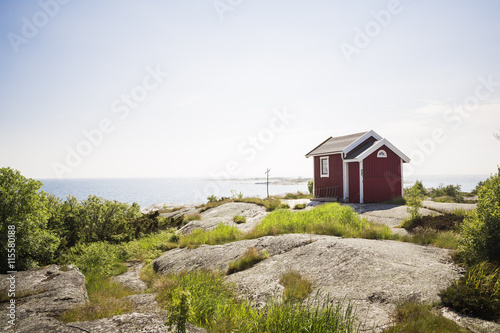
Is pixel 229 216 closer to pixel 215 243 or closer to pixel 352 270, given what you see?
pixel 215 243

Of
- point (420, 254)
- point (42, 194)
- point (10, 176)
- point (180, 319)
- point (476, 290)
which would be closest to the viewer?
point (180, 319)

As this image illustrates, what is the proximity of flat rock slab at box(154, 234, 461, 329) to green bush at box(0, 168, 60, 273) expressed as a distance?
12.1ft

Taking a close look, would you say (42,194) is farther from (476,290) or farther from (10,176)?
(476,290)

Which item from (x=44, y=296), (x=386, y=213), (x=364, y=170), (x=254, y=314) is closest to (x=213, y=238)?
(x=44, y=296)

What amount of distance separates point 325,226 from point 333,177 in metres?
13.9

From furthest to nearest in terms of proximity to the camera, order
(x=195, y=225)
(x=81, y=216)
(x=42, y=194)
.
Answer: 1. (x=195, y=225)
2. (x=81, y=216)
3. (x=42, y=194)

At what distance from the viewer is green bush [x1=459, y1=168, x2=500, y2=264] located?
6254 millimetres

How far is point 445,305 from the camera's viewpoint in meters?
4.98

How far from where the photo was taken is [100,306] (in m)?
4.87

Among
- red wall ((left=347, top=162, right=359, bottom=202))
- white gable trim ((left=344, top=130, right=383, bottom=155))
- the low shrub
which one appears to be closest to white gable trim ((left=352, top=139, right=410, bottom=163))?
red wall ((left=347, top=162, right=359, bottom=202))

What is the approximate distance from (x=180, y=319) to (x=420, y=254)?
21.8 feet

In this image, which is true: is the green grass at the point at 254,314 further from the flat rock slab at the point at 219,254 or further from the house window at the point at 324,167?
the house window at the point at 324,167

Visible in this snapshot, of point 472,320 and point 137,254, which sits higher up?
point 472,320

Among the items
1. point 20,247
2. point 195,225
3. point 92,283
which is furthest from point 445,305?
point 195,225
